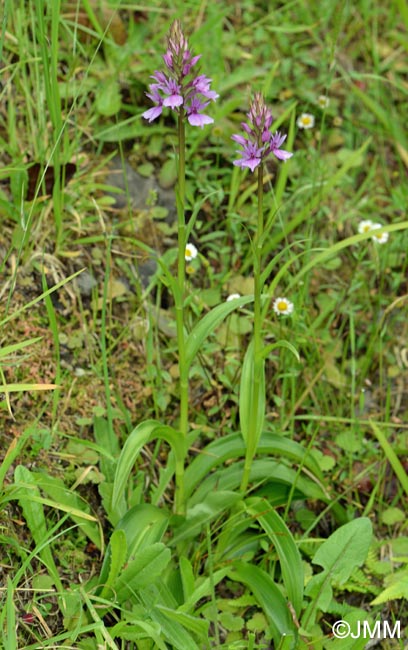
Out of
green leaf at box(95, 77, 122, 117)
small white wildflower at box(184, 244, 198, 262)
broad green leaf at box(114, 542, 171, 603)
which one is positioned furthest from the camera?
green leaf at box(95, 77, 122, 117)

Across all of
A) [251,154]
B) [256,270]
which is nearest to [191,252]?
[256,270]

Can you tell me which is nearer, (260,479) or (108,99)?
(260,479)

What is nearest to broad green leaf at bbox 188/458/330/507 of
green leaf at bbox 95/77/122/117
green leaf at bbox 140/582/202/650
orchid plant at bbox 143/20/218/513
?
green leaf at bbox 140/582/202/650

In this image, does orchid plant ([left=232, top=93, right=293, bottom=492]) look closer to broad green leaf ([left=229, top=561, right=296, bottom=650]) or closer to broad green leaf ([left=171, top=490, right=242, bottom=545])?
broad green leaf ([left=171, top=490, right=242, bottom=545])

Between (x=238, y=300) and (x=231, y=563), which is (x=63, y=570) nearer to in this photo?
(x=231, y=563)

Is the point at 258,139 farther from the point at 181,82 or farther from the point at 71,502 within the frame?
the point at 71,502
